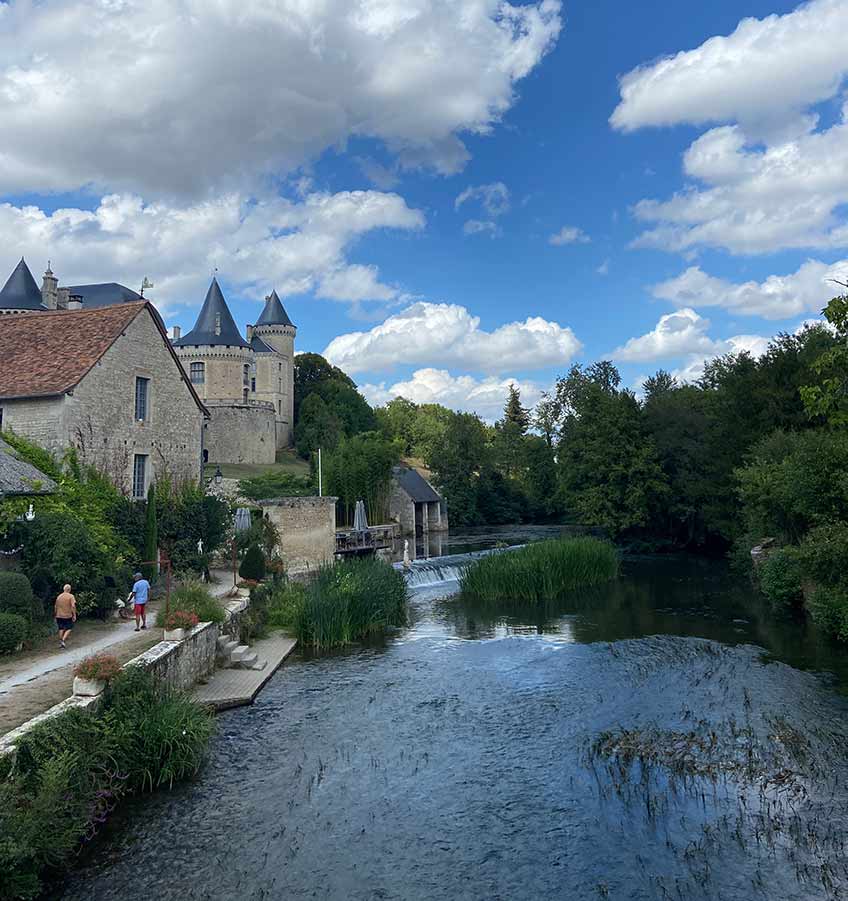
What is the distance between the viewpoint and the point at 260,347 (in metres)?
67.5

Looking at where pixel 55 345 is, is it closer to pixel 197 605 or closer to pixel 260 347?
pixel 197 605

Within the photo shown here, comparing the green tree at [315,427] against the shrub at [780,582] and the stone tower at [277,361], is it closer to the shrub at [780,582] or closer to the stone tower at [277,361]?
the stone tower at [277,361]

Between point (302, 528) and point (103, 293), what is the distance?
31368mm

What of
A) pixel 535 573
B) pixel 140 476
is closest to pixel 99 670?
pixel 140 476

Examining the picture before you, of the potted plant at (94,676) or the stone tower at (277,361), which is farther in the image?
the stone tower at (277,361)

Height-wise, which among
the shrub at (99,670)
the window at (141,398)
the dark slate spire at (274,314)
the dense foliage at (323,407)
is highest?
the dark slate spire at (274,314)

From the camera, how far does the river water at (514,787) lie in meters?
6.83

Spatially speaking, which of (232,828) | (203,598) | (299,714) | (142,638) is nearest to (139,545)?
(203,598)

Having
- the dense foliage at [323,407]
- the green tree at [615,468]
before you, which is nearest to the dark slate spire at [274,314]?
the dense foliage at [323,407]

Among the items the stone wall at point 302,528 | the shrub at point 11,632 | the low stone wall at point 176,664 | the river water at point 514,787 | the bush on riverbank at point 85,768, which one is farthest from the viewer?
Answer: the stone wall at point 302,528

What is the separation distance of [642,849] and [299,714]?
234 inches

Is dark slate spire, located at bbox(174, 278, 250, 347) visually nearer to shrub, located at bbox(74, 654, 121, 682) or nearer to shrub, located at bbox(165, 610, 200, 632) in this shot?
shrub, located at bbox(165, 610, 200, 632)

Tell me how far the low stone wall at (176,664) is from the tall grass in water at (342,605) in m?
1.81

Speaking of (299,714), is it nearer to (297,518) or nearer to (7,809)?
(7,809)
